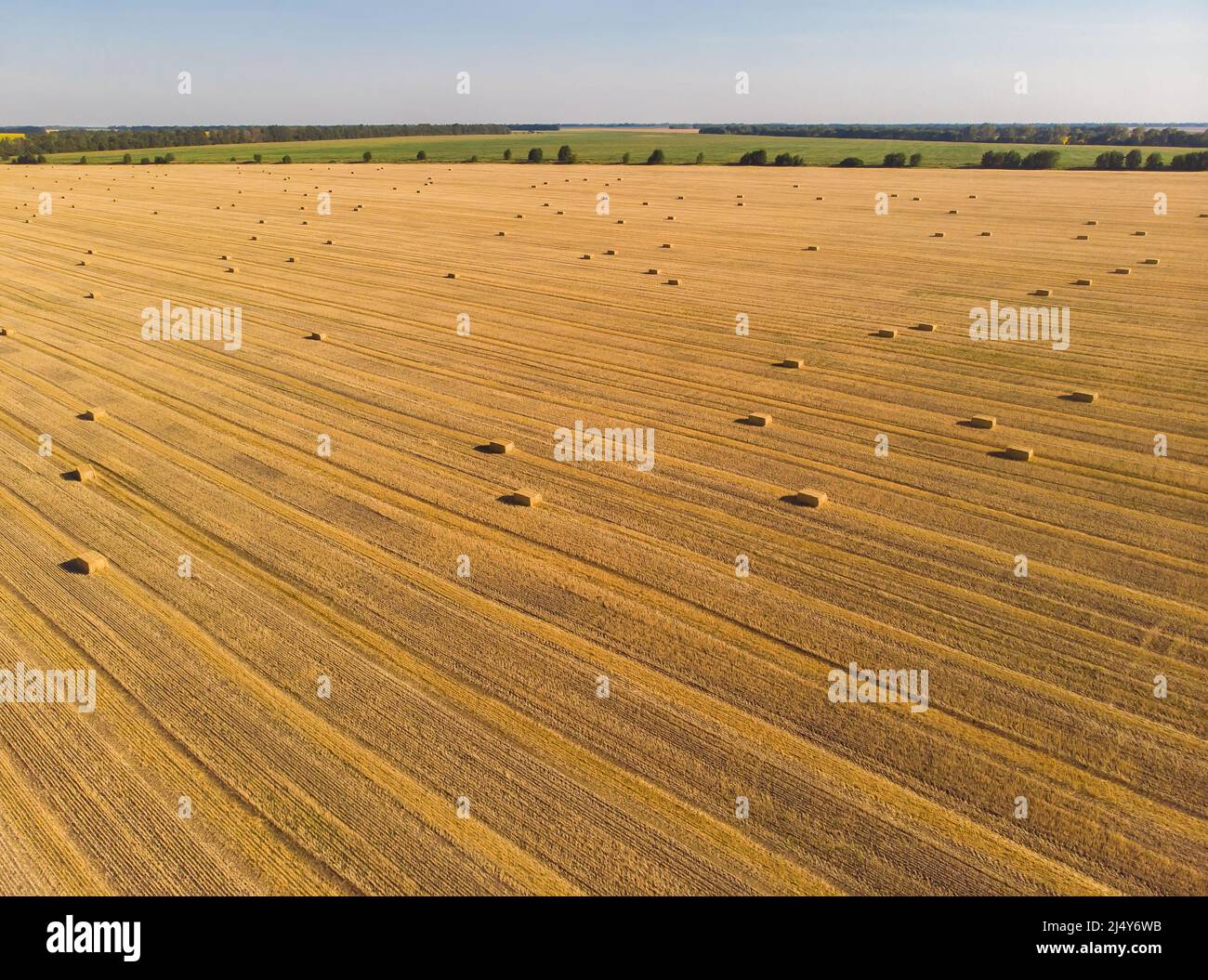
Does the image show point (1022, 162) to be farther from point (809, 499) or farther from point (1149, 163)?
point (809, 499)

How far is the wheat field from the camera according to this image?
6027mm

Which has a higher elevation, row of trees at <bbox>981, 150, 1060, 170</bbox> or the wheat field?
row of trees at <bbox>981, 150, 1060, 170</bbox>

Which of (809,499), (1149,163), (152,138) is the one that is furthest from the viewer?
(152,138)

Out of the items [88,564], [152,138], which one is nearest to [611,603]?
[88,564]

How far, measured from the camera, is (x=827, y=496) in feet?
37.0

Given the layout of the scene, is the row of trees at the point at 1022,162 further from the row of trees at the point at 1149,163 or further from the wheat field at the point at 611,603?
the wheat field at the point at 611,603

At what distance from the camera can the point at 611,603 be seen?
355 inches

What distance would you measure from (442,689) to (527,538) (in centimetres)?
315

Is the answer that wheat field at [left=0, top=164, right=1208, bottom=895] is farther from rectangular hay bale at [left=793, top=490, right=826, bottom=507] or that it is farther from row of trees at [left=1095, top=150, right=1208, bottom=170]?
row of trees at [left=1095, top=150, right=1208, bottom=170]

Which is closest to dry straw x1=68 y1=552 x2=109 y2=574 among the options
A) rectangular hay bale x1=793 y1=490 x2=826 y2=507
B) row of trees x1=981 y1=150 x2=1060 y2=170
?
rectangular hay bale x1=793 y1=490 x2=826 y2=507

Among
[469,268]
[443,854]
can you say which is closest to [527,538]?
[443,854]

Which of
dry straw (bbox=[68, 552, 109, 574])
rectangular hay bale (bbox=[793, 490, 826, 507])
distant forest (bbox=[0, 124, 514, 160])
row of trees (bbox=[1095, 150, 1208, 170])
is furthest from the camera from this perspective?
distant forest (bbox=[0, 124, 514, 160])

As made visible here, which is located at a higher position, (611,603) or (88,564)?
(88,564)

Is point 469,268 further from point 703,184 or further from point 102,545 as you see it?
point 703,184
